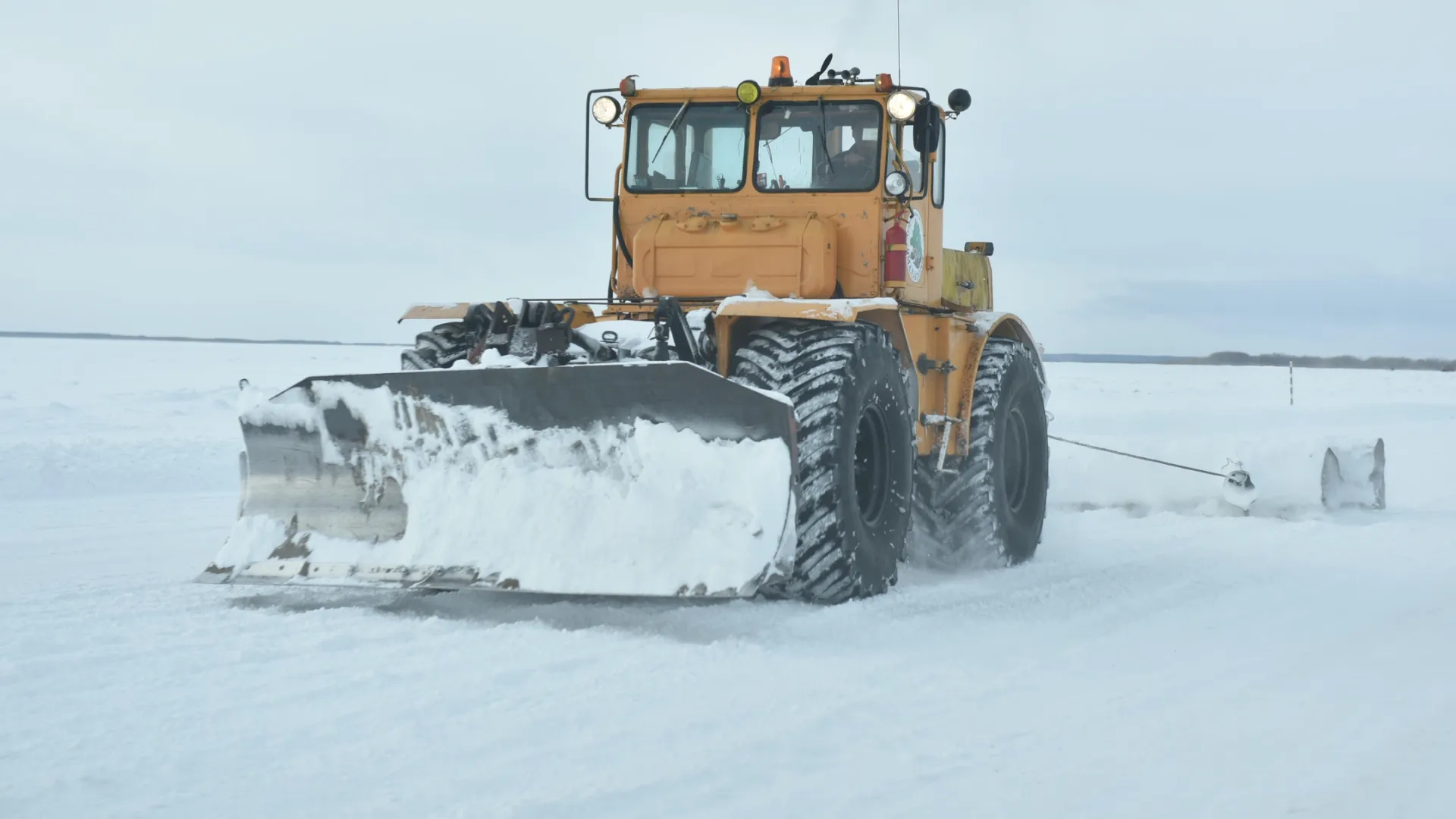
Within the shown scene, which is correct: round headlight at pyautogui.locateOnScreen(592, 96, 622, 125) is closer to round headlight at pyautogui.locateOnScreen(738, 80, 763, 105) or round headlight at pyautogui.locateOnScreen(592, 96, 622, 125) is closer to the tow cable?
round headlight at pyautogui.locateOnScreen(738, 80, 763, 105)

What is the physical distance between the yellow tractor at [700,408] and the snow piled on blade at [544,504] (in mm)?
10

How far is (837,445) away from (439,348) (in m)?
2.20

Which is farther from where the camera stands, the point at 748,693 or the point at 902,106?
the point at 902,106

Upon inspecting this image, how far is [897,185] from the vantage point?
729cm

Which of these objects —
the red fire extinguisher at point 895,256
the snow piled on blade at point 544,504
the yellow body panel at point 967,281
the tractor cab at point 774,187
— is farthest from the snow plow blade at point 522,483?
the yellow body panel at point 967,281

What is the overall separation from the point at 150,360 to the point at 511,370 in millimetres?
44475

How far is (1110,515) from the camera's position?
10.7m

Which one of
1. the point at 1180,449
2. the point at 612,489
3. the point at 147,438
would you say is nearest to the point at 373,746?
the point at 612,489

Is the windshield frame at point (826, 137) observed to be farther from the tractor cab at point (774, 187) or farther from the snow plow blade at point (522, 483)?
the snow plow blade at point (522, 483)

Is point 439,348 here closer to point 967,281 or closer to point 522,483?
point 522,483

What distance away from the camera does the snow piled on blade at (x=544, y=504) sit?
215 inches

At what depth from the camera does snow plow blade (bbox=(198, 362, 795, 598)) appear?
5488 mm

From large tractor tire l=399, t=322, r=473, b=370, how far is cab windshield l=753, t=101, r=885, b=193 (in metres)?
1.88

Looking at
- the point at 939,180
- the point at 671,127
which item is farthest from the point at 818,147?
the point at 939,180
